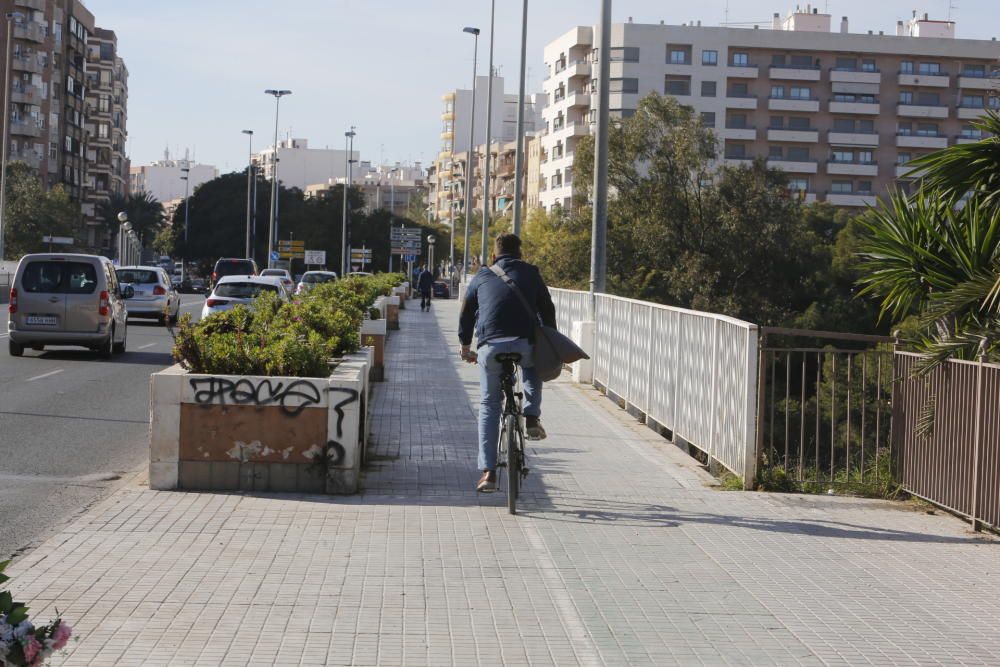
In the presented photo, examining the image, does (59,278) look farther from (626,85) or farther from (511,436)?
(626,85)

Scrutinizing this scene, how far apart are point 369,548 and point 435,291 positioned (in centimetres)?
8084

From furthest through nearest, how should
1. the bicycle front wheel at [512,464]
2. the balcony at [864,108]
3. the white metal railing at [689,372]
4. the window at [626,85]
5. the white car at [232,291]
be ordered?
the balcony at [864,108] → the window at [626,85] → the white car at [232,291] → the white metal railing at [689,372] → the bicycle front wheel at [512,464]

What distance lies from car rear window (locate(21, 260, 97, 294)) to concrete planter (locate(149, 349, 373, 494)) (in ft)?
47.4

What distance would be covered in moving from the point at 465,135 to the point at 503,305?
16564cm

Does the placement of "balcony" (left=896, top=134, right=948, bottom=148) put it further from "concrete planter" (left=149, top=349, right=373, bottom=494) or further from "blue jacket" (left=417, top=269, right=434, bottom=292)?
"concrete planter" (left=149, top=349, right=373, bottom=494)

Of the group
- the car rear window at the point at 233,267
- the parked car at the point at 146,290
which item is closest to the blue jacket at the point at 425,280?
the car rear window at the point at 233,267

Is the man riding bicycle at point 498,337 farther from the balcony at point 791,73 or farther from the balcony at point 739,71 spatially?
the balcony at point 791,73

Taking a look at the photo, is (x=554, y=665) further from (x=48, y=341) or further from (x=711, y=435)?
(x=48, y=341)

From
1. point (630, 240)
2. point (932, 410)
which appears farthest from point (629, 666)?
point (630, 240)

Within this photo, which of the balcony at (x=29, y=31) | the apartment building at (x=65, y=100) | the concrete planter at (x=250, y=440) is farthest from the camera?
the apartment building at (x=65, y=100)

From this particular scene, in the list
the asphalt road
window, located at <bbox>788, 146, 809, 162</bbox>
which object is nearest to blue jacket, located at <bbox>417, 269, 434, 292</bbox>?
the asphalt road

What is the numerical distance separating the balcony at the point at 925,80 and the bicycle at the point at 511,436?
104791 millimetres

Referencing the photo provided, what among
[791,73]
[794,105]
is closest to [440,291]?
[794,105]

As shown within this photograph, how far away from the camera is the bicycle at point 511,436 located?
341 inches
